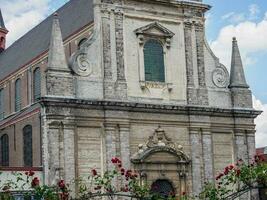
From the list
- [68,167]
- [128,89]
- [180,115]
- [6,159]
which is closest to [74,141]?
[68,167]

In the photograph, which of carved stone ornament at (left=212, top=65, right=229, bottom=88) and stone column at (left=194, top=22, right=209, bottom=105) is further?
carved stone ornament at (left=212, top=65, right=229, bottom=88)

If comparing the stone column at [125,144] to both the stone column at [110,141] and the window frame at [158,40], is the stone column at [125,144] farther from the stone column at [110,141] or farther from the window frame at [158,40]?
the window frame at [158,40]

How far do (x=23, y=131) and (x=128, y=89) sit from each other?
8036 mm

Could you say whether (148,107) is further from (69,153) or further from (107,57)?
(69,153)

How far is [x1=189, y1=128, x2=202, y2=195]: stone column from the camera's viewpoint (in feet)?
122

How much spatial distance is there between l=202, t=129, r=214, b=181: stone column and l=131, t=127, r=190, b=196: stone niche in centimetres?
122

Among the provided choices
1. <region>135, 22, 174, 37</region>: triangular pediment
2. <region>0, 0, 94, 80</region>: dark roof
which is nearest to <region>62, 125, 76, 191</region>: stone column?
<region>135, 22, 174, 37</region>: triangular pediment

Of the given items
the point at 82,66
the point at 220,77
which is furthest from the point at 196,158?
the point at 82,66

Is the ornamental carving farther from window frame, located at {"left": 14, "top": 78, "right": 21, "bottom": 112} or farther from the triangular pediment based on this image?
window frame, located at {"left": 14, "top": 78, "right": 21, "bottom": 112}

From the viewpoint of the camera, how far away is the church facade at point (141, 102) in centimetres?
3394

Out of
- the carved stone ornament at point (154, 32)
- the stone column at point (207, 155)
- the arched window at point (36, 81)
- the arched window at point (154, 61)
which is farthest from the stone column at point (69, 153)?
the arched window at point (36, 81)

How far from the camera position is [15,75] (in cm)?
4900

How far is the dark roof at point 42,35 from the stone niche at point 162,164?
27.6 feet

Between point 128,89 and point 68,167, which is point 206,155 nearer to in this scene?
point 128,89
